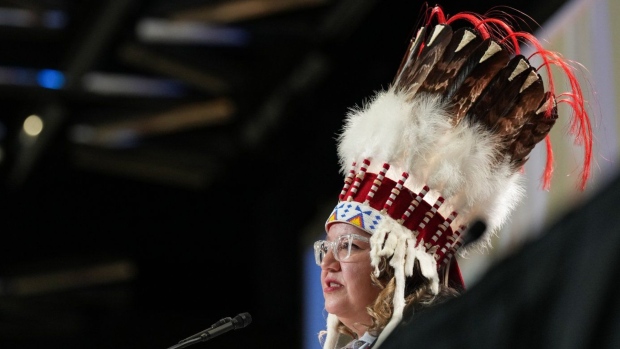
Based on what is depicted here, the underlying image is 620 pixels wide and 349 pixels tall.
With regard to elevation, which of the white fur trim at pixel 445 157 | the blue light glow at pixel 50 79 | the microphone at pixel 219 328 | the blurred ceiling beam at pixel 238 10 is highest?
the blue light glow at pixel 50 79

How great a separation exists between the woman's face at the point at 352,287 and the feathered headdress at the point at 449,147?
0.05m

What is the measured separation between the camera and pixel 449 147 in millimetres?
1998

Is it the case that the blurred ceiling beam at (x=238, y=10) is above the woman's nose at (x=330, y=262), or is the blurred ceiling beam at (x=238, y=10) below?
above

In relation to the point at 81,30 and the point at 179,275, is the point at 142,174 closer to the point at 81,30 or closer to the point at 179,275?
the point at 179,275

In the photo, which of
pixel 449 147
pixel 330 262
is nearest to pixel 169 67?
pixel 330 262

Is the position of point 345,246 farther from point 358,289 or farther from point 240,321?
point 240,321

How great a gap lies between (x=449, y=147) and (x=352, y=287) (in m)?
0.33

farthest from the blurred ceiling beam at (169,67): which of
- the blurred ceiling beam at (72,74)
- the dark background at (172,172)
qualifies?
the blurred ceiling beam at (72,74)

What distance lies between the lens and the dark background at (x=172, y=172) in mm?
5629

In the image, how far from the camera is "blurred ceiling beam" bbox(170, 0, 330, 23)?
18.0 feet

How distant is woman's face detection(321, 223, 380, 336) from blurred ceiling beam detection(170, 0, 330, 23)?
347 centimetres

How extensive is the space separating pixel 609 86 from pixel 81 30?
3593 millimetres

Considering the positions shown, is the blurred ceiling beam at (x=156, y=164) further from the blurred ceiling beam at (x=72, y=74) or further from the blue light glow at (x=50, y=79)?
the blue light glow at (x=50, y=79)

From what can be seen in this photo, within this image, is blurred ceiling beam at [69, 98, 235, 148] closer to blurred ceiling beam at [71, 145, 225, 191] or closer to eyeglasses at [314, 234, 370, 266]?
blurred ceiling beam at [71, 145, 225, 191]
